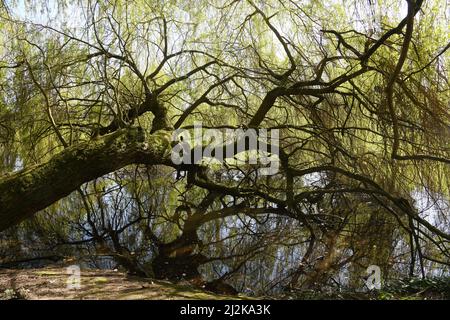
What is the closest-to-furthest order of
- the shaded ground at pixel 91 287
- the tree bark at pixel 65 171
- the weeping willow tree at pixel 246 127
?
1. the shaded ground at pixel 91 287
2. the tree bark at pixel 65 171
3. the weeping willow tree at pixel 246 127

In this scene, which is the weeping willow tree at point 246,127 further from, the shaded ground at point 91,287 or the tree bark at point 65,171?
the shaded ground at point 91,287

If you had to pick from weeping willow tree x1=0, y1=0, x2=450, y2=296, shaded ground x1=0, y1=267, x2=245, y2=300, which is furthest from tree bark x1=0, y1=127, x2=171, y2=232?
shaded ground x1=0, y1=267, x2=245, y2=300

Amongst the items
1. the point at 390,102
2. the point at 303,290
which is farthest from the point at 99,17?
the point at 303,290

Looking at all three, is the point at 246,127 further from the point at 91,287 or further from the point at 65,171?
the point at 91,287

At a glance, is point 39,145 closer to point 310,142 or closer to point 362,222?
point 310,142

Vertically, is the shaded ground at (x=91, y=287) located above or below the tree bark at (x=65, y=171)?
below

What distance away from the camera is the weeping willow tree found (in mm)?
3211

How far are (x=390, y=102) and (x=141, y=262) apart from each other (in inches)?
76.2

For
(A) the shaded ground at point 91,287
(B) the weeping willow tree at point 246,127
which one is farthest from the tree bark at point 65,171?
(A) the shaded ground at point 91,287

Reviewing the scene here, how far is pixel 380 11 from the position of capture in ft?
10.6

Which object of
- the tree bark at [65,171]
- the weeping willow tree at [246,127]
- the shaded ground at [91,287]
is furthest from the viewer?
the weeping willow tree at [246,127]

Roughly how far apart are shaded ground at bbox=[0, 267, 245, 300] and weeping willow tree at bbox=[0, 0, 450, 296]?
1.13ft

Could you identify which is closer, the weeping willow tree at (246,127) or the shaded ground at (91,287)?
the shaded ground at (91,287)

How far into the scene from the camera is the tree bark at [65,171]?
Answer: 2646mm
